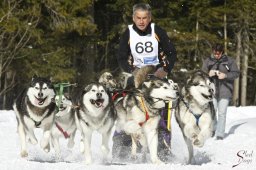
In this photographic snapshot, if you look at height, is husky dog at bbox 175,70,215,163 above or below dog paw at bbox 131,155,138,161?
above

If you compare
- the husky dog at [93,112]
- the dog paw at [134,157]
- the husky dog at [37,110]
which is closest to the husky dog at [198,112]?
the dog paw at [134,157]

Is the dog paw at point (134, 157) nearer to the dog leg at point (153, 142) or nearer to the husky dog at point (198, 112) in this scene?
the husky dog at point (198, 112)

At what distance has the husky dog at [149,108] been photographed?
638 centimetres

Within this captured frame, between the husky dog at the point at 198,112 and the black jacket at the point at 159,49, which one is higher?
the black jacket at the point at 159,49

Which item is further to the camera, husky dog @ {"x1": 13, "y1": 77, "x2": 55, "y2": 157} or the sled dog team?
husky dog @ {"x1": 13, "y1": 77, "x2": 55, "y2": 157}

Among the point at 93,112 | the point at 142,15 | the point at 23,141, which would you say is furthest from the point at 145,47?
the point at 23,141

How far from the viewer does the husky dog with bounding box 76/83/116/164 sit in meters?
6.47

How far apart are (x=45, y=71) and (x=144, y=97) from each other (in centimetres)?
1440

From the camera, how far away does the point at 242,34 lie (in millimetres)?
24844

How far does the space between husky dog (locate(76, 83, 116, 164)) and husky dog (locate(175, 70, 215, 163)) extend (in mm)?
894

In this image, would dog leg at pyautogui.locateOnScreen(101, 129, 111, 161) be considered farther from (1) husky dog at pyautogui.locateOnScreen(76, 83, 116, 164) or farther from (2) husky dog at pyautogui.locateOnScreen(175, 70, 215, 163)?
(2) husky dog at pyautogui.locateOnScreen(175, 70, 215, 163)

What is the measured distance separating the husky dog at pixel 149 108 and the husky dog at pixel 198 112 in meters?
0.45

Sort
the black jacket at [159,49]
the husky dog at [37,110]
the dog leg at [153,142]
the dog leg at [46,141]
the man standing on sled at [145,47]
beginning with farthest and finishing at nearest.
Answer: the dog leg at [46,141]
the husky dog at [37,110]
the black jacket at [159,49]
the man standing on sled at [145,47]
the dog leg at [153,142]

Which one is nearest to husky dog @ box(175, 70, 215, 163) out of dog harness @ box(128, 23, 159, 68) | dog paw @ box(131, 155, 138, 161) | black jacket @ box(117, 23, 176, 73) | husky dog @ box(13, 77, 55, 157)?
black jacket @ box(117, 23, 176, 73)
